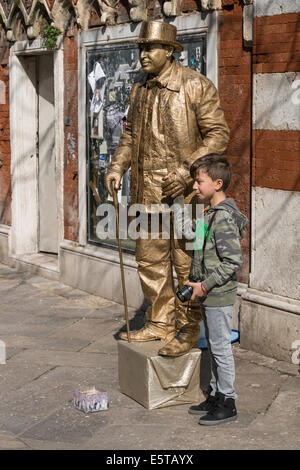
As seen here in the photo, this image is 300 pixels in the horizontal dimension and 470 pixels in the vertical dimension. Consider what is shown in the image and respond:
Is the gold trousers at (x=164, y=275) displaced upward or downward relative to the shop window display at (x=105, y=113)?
downward

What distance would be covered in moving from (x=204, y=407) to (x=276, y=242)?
171 centimetres

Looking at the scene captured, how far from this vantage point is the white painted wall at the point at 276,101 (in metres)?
6.09

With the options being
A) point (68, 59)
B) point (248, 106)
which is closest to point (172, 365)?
point (248, 106)

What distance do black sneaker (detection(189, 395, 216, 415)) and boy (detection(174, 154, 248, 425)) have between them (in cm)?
10

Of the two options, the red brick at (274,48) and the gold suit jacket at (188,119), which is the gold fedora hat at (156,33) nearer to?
the gold suit jacket at (188,119)

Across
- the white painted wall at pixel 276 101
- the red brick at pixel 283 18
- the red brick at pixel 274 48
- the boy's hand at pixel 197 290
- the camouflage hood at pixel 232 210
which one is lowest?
the boy's hand at pixel 197 290

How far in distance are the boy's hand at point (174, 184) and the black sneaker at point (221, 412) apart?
1364mm

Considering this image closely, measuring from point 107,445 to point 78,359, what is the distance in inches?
69.3

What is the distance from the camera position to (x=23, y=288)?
9070 millimetres

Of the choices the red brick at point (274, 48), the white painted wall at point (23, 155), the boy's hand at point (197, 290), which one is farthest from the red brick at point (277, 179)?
the white painted wall at point (23, 155)

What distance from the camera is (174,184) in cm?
541

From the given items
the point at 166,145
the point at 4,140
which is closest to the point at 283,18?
the point at 166,145

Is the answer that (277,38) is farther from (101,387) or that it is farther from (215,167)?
(101,387)

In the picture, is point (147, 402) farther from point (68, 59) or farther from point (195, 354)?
point (68, 59)
